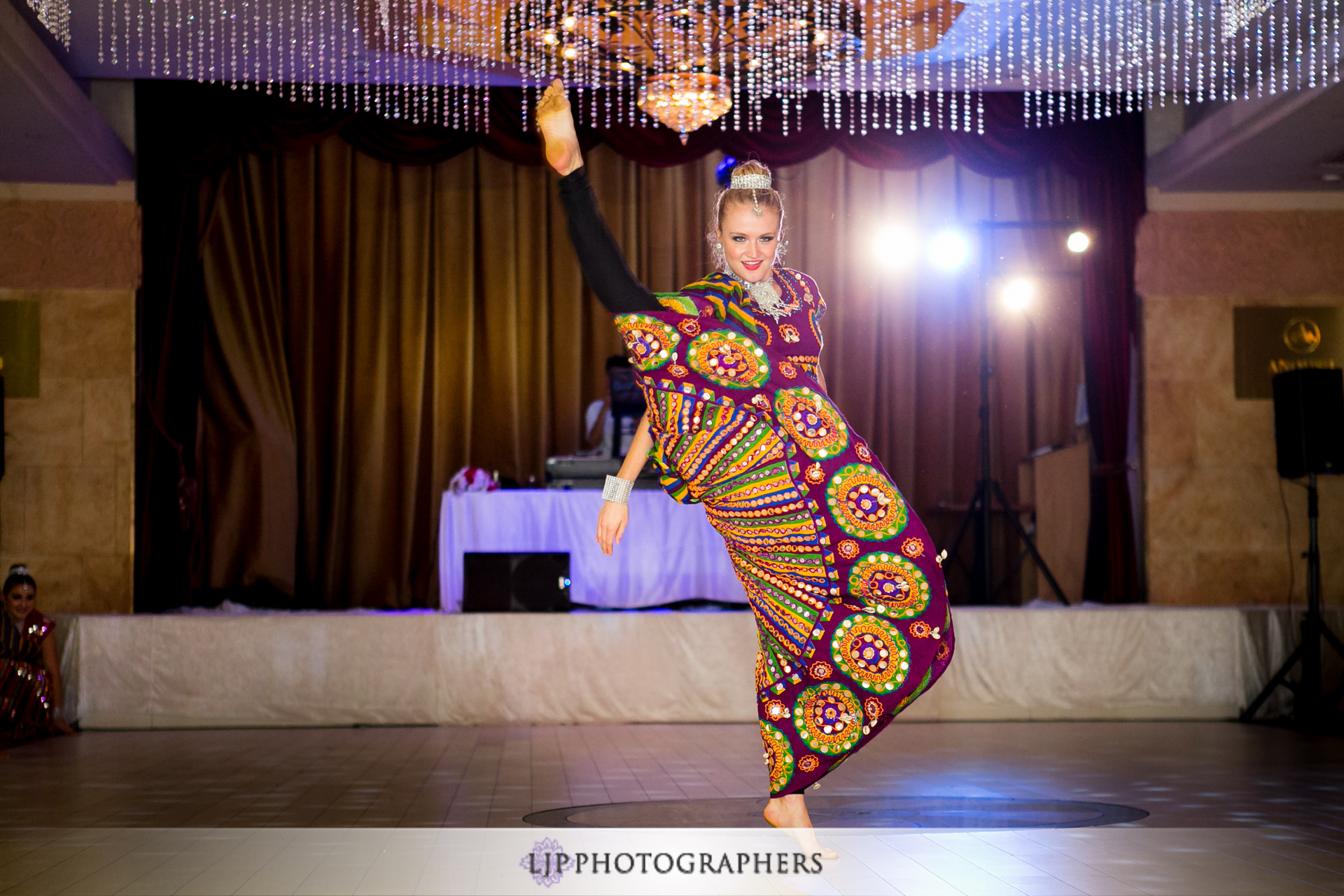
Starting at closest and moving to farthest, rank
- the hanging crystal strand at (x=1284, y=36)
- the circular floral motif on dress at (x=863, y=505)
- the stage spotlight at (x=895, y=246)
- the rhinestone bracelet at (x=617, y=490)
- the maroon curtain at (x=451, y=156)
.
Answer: the circular floral motif on dress at (x=863, y=505), the rhinestone bracelet at (x=617, y=490), the hanging crystal strand at (x=1284, y=36), the maroon curtain at (x=451, y=156), the stage spotlight at (x=895, y=246)

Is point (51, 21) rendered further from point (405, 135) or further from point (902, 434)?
point (902, 434)

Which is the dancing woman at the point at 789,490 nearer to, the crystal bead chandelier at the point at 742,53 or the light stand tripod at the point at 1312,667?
the crystal bead chandelier at the point at 742,53

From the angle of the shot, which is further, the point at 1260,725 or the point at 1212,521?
the point at 1212,521

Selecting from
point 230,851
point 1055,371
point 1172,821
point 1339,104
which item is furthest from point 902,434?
point 230,851

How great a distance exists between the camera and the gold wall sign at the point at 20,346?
6852 millimetres

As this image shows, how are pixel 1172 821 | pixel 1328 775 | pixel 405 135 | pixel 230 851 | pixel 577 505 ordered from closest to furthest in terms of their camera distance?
1. pixel 230 851
2. pixel 1172 821
3. pixel 1328 775
4. pixel 577 505
5. pixel 405 135

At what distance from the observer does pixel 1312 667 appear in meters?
5.96

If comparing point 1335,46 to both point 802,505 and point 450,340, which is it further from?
point 450,340

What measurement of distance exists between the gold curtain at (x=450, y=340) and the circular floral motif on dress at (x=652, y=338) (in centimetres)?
522

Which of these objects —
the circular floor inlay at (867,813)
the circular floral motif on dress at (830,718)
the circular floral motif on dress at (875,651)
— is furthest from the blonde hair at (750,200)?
the circular floor inlay at (867,813)

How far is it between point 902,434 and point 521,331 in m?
2.42

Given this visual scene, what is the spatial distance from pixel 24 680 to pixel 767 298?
439 centimetres

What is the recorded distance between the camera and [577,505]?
6.28 m

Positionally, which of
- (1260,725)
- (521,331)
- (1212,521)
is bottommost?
(1260,725)
